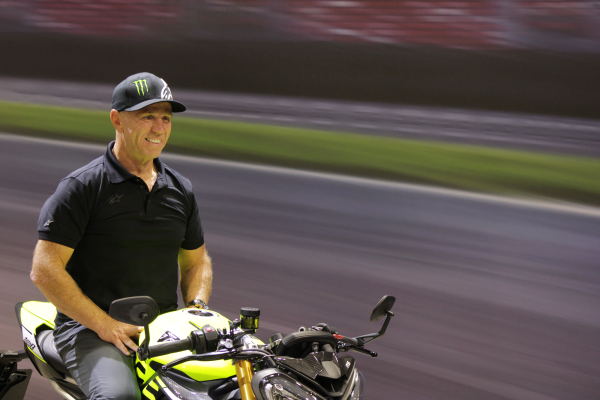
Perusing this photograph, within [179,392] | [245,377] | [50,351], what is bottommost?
[50,351]

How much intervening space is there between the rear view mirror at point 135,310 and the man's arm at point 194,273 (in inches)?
29.5

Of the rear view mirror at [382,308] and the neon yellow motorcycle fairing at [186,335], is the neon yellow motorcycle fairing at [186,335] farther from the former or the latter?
the rear view mirror at [382,308]

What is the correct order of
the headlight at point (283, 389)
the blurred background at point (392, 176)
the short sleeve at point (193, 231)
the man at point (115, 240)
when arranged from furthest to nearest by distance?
Answer: the blurred background at point (392, 176), the short sleeve at point (193, 231), the man at point (115, 240), the headlight at point (283, 389)

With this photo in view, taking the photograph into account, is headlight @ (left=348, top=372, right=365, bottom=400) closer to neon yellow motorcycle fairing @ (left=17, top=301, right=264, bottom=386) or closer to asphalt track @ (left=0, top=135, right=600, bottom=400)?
neon yellow motorcycle fairing @ (left=17, top=301, right=264, bottom=386)

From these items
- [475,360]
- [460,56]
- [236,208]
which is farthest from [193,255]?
[460,56]

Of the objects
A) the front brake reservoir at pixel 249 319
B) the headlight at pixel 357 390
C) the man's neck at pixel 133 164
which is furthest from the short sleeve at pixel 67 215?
the headlight at pixel 357 390

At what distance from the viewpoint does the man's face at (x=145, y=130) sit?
177cm

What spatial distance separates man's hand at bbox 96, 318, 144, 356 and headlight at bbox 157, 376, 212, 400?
0.25 m

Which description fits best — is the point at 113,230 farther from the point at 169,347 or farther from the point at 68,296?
the point at 169,347

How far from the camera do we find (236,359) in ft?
4.31

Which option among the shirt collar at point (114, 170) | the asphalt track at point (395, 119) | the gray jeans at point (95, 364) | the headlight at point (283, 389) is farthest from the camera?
the asphalt track at point (395, 119)

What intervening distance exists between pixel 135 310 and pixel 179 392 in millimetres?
289

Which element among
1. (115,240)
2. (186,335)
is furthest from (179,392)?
(115,240)

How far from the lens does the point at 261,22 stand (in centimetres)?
479
